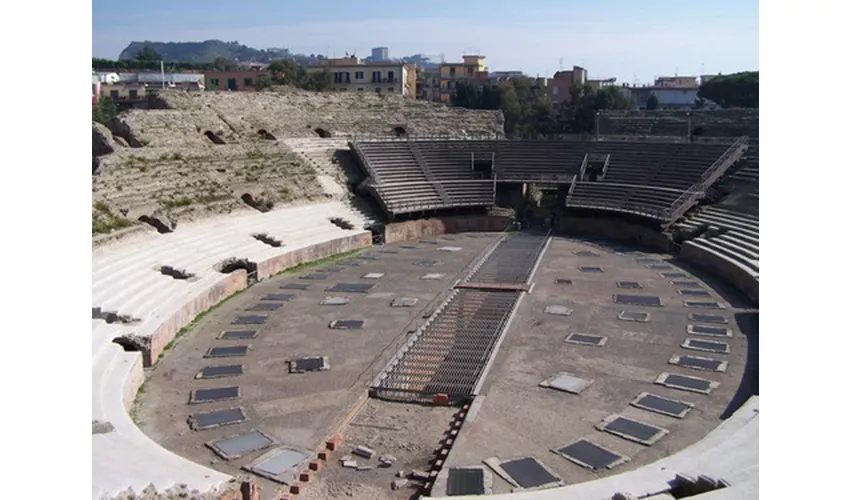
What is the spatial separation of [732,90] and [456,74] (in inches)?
1325

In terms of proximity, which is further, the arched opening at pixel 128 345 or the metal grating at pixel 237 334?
the metal grating at pixel 237 334

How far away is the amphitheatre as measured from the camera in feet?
33.3

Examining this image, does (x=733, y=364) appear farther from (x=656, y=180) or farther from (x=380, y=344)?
(x=656, y=180)

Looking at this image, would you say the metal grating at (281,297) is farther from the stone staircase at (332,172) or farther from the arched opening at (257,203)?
the stone staircase at (332,172)

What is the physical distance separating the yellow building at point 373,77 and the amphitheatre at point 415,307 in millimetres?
22544

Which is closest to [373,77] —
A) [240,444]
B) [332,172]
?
[332,172]

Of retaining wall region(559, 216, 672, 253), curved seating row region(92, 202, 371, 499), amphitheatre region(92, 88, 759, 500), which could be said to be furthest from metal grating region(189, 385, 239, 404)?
retaining wall region(559, 216, 672, 253)

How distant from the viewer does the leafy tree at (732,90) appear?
4912 cm

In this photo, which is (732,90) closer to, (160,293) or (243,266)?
(243,266)

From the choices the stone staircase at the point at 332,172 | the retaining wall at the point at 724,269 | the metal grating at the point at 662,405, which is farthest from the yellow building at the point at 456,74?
the metal grating at the point at 662,405

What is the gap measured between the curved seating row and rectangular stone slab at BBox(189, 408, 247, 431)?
114 centimetres

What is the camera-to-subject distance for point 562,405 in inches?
480

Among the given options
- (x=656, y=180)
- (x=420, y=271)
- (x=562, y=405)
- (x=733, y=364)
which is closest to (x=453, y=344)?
(x=562, y=405)

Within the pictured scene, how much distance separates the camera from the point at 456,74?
258 feet
